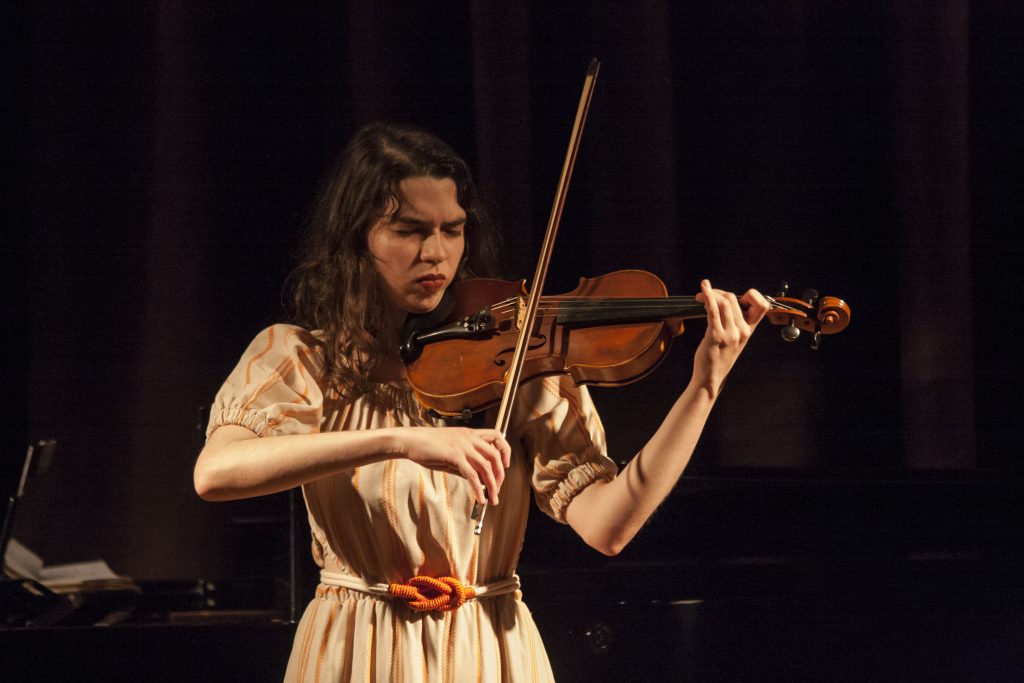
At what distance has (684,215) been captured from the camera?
2.60 metres

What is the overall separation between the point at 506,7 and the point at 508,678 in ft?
5.37

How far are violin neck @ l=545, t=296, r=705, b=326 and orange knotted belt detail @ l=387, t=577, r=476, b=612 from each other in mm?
332

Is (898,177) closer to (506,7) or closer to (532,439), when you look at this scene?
(506,7)

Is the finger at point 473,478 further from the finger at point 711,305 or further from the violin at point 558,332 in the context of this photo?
the finger at point 711,305

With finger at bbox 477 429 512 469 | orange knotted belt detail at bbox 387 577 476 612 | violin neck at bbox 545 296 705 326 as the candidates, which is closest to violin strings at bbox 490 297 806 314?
violin neck at bbox 545 296 705 326

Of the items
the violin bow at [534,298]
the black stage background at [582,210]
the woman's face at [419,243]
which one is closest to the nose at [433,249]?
the woman's face at [419,243]

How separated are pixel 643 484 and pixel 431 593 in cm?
28

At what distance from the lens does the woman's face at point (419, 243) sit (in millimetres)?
1360

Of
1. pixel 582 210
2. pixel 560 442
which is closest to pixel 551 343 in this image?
pixel 560 442

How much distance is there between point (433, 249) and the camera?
53.2 inches

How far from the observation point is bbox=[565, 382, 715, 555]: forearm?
1.20 meters

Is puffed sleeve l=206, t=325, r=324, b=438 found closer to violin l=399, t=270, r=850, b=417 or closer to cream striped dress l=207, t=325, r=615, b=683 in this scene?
cream striped dress l=207, t=325, r=615, b=683

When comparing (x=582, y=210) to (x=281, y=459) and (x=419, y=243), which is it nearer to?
(x=419, y=243)

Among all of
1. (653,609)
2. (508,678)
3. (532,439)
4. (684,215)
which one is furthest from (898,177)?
(508,678)
